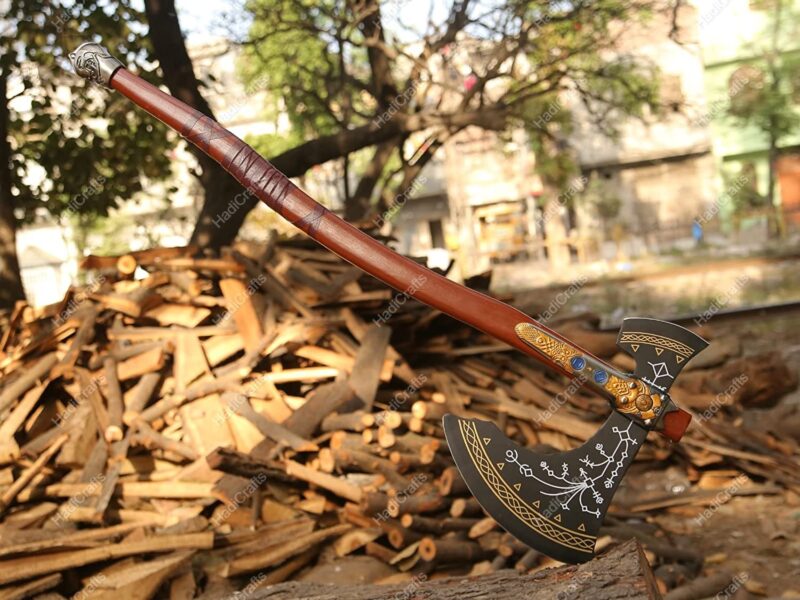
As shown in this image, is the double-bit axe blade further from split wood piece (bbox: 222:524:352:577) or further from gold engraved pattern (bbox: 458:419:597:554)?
split wood piece (bbox: 222:524:352:577)

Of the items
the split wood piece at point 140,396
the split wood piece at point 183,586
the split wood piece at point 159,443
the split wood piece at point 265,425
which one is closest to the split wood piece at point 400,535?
the split wood piece at point 265,425

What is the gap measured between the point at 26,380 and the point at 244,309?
63.5 inches

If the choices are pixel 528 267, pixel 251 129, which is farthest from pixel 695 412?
pixel 251 129

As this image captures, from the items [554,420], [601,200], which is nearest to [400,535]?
[554,420]

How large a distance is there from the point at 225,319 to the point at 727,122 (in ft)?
82.6

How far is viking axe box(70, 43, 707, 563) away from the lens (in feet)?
7.65

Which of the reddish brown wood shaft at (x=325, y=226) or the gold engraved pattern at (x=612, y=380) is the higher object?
the reddish brown wood shaft at (x=325, y=226)

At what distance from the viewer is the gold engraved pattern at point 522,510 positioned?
91.0 inches

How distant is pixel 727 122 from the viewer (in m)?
27.4

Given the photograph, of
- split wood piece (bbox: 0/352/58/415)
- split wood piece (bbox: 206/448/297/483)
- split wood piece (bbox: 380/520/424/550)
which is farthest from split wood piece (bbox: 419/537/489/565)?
split wood piece (bbox: 0/352/58/415)

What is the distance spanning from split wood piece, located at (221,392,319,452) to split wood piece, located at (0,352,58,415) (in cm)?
145

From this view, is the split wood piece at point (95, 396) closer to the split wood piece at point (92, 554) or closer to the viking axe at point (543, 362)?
the split wood piece at point (92, 554)

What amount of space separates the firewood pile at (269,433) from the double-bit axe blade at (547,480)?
2.04m

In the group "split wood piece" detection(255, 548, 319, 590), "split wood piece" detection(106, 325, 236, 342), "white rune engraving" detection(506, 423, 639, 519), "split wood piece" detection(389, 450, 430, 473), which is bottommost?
"split wood piece" detection(255, 548, 319, 590)
